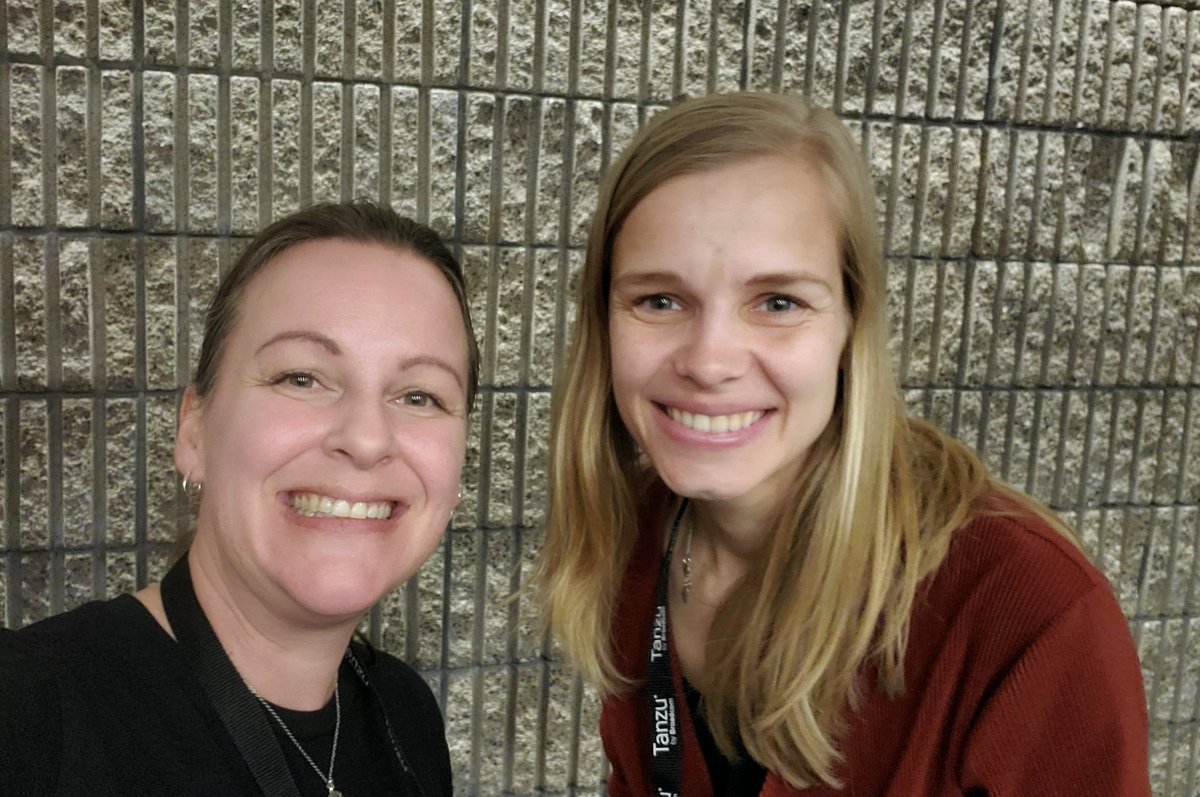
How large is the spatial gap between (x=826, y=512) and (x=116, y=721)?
1033mm

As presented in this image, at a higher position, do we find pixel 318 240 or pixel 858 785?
pixel 318 240

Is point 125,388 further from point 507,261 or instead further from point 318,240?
point 318,240

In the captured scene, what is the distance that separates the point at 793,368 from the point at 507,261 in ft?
4.53

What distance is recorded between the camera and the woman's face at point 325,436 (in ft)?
4.85

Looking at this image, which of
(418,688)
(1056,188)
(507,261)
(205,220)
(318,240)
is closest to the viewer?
(318,240)

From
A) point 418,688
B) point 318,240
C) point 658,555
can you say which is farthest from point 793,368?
point 418,688

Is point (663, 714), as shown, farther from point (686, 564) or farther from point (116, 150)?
point (116, 150)

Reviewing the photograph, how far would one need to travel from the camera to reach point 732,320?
1.59 metres

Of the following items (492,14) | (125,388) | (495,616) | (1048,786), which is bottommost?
(495,616)

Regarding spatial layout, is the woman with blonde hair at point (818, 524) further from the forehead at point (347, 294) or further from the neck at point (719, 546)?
the forehead at point (347, 294)

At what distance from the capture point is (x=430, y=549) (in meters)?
1.61

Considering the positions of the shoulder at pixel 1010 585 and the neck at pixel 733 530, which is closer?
the shoulder at pixel 1010 585

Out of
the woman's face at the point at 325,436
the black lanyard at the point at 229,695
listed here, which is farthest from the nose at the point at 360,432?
the black lanyard at the point at 229,695

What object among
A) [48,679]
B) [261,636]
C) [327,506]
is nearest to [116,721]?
[48,679]
